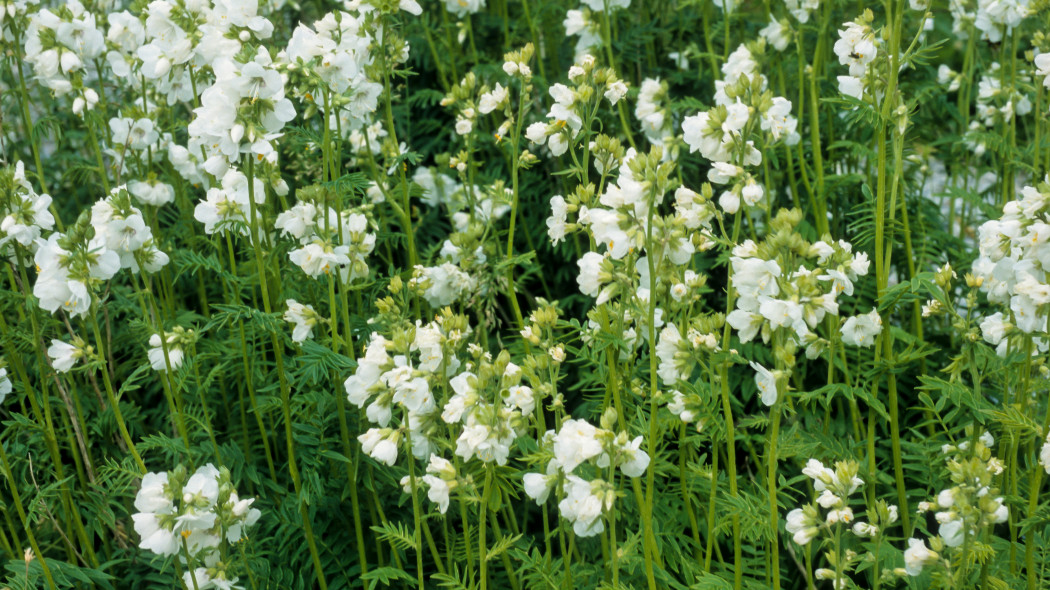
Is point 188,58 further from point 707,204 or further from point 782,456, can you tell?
point 782,456

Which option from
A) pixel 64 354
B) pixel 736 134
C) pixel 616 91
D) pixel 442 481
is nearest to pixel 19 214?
pixel 64 354

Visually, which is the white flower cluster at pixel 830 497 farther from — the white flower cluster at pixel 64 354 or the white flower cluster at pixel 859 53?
the white flower cluster at pixel 64 354

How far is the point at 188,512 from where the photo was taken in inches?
96.8

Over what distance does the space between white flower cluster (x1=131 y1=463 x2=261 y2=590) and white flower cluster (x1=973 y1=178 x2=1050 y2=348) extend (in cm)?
214

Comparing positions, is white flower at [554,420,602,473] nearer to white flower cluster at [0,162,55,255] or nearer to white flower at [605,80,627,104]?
white flower at [605,80,627,104]

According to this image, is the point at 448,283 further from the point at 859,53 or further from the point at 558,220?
the point at 859,53

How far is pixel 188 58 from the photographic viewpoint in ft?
9.85

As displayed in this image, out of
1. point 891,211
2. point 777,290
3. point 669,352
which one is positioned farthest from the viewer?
point 891,211

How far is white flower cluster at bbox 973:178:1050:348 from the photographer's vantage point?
92.6 inches

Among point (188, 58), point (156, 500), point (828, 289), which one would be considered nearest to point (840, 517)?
point (828, 289)

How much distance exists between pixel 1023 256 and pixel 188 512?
7.61ft

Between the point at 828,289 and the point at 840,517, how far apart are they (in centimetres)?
60

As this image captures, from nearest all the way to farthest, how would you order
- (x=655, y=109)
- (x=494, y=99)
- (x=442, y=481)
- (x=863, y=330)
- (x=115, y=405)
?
(x=442, y=481), (x=115, y=405), (x=863, y=330), (x=494, y=99), (x=655, y=109)

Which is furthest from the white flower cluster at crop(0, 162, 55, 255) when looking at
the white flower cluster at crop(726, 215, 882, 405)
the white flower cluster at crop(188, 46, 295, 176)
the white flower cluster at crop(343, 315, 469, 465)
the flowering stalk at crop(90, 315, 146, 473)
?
the white flower cluster at crop(726, 215, 882, 405)
